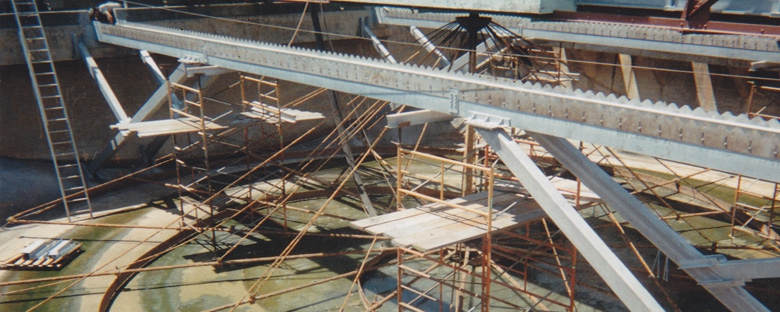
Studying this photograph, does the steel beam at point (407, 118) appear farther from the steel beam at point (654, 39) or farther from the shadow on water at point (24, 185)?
the shadow on water at point (24, 185)

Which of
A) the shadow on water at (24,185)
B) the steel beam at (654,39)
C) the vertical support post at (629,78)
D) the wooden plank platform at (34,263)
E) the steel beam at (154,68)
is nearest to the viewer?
the steel beam at (654,39)

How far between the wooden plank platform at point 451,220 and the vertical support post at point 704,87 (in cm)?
794

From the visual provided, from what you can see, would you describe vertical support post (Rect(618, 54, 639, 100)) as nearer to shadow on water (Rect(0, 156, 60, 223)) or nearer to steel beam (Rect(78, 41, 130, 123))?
steel beam (Rect(78, 41, 130, 123))

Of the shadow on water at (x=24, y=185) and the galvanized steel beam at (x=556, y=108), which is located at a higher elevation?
the galvanized steel beam at (x=556, y=108)

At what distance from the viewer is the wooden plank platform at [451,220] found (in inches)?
388

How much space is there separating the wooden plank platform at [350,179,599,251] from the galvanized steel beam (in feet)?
5.65

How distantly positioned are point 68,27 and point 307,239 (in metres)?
8.96

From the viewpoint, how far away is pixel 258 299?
1329 cm

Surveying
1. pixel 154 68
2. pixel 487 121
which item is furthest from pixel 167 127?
pixel 487 121

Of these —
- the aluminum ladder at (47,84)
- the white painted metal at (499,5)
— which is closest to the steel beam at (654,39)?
the white painted metal at (499,5)

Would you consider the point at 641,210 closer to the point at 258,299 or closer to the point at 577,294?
the point at 577,294

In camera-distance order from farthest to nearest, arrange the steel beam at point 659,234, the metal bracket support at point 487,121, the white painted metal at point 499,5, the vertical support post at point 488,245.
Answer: the white painted metal at point 499,5
the vertical support post at point 488,245
the metal bracket support at point 487,121
the steel beam at point 659,234

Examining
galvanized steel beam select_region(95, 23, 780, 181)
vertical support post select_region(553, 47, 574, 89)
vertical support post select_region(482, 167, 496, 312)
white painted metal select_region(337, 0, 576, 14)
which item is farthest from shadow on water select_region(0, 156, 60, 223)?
vertical support post select_region(553, 47, 574, 89)

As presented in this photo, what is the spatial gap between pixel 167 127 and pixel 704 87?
44.8 ft
